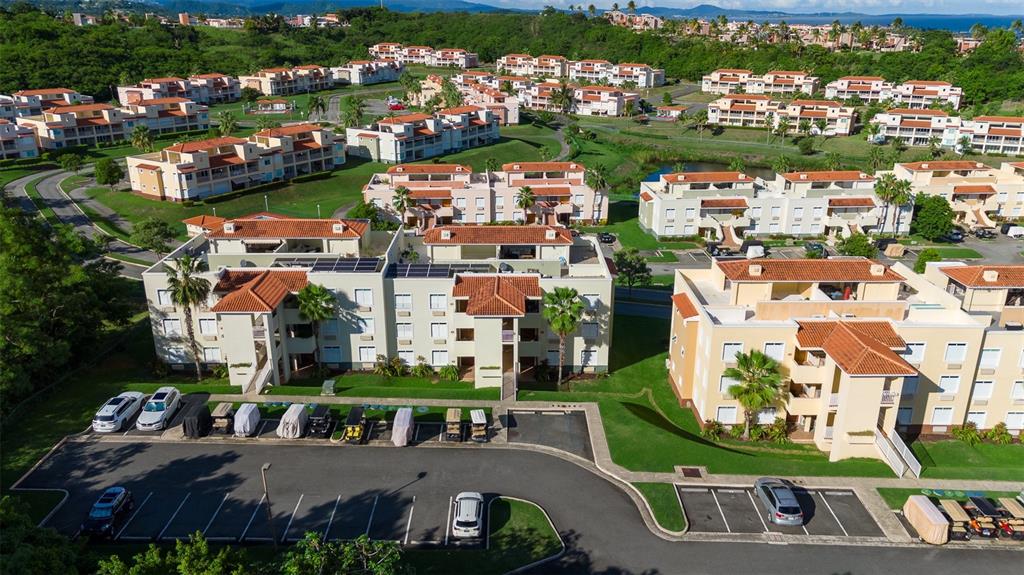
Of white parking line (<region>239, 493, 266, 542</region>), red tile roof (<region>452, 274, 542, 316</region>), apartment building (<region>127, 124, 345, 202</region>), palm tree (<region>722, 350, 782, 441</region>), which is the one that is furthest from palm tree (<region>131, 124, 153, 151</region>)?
palm tree (<region>722, 350, 782, 441</region>)

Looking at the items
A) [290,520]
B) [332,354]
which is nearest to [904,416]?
[290,520]

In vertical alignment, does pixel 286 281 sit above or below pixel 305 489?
above

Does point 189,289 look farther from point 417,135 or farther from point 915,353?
point 417,135

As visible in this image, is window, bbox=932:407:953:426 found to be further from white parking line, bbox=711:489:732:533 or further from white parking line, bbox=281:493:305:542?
white parking line, bbox=281:493:305:542

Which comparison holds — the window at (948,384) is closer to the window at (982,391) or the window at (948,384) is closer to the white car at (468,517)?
the window at (982,391)

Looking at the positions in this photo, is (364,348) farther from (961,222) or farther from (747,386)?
(961,222)

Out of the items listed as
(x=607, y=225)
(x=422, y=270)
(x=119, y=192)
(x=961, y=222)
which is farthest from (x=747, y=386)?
(x=119, y=192)
